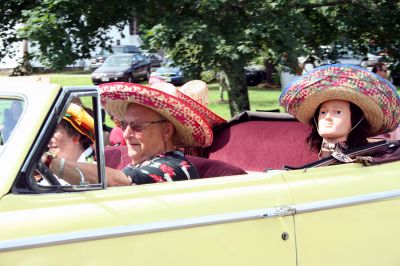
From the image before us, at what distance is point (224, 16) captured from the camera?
6.75 metres

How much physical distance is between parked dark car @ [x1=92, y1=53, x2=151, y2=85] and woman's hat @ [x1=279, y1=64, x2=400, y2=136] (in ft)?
76.0

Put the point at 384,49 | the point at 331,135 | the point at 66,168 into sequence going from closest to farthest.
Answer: the point at 66,168 → the point at 331,135 → the point at 384,49

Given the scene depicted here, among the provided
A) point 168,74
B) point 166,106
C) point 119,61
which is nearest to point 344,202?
point 166,106

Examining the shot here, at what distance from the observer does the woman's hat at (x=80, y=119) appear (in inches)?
143

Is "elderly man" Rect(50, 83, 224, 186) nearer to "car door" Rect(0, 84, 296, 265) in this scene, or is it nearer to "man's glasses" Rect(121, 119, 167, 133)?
"man's glasses" Rect(121, 119, 167, 133)

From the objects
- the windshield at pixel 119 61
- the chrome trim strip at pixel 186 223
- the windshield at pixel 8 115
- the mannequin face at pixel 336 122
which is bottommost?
the windshield at pixel 119 61

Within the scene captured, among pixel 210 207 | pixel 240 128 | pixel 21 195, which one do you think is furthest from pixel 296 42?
pixel 21 195

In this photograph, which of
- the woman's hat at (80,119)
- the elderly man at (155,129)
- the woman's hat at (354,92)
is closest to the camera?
the elderly man at (155,129)

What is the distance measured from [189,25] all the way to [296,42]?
1063 millimetres

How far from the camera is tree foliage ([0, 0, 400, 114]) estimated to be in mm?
6477

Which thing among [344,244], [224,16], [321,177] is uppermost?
[224,16]

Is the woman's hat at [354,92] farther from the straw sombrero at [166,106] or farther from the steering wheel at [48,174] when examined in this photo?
the steering wheel at [48,174]

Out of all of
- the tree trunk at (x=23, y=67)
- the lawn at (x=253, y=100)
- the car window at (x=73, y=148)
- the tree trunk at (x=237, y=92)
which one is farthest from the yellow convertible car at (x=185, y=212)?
the lawn at (x=253, y=100)

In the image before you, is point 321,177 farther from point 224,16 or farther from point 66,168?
point 224,16
